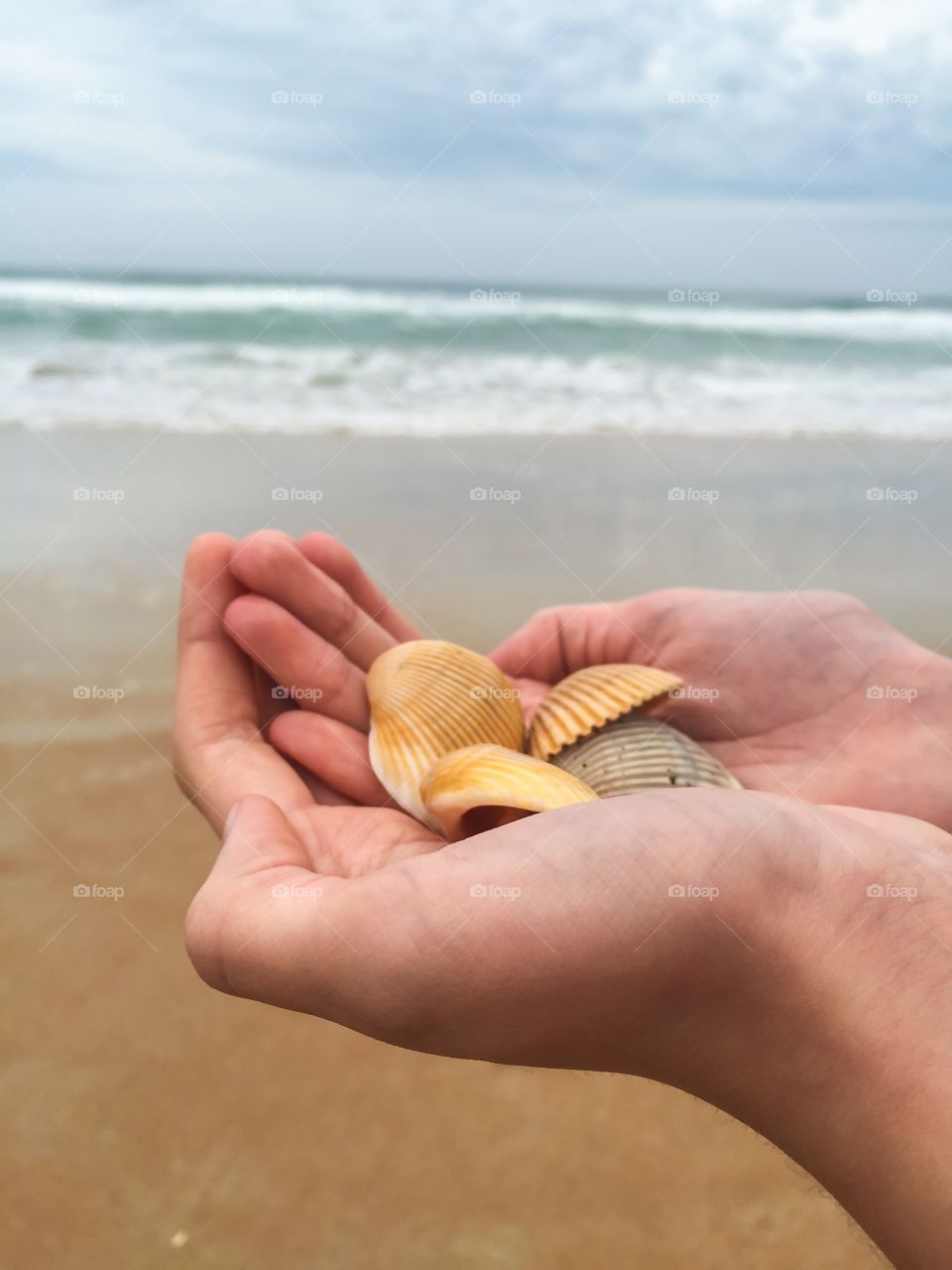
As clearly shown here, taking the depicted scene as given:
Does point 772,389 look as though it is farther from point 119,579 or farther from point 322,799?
point 322,799

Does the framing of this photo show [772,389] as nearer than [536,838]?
No

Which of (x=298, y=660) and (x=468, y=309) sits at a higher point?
(x=298, y=660)

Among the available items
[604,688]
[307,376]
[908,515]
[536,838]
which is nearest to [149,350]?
[307,376]
